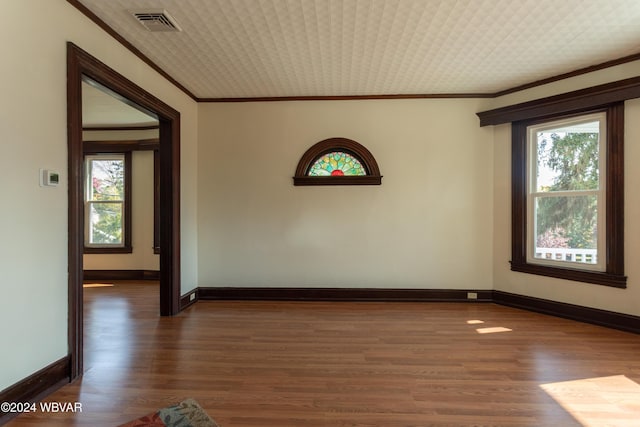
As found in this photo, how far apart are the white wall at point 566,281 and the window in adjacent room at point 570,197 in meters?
0.07

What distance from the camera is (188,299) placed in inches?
185

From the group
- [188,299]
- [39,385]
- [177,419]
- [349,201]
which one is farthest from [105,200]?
[177,419]

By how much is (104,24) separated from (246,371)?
306cm

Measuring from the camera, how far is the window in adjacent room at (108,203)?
665 centimetres

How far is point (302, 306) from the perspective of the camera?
4672mm

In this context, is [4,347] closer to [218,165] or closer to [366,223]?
[218,165]

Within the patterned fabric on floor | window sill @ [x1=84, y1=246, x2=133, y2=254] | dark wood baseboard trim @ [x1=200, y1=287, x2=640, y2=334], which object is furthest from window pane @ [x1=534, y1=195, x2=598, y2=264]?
window sill @ [x1=84, y1=246, x2=133, y2=254]

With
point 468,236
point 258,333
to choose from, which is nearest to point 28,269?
point 258,333

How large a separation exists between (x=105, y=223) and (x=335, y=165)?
4669mm

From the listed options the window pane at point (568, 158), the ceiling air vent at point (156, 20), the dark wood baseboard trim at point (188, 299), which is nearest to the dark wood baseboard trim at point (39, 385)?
the dark wood baseboard trim at point (188, 299)

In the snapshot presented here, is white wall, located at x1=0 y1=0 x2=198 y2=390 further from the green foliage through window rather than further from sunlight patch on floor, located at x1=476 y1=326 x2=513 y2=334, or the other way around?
the green foliage through window

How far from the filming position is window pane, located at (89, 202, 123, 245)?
22.0 feet

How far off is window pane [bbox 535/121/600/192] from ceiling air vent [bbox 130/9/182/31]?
13.8 feet

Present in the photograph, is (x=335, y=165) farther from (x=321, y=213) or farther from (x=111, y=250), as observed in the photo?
(x=111, y=250)
